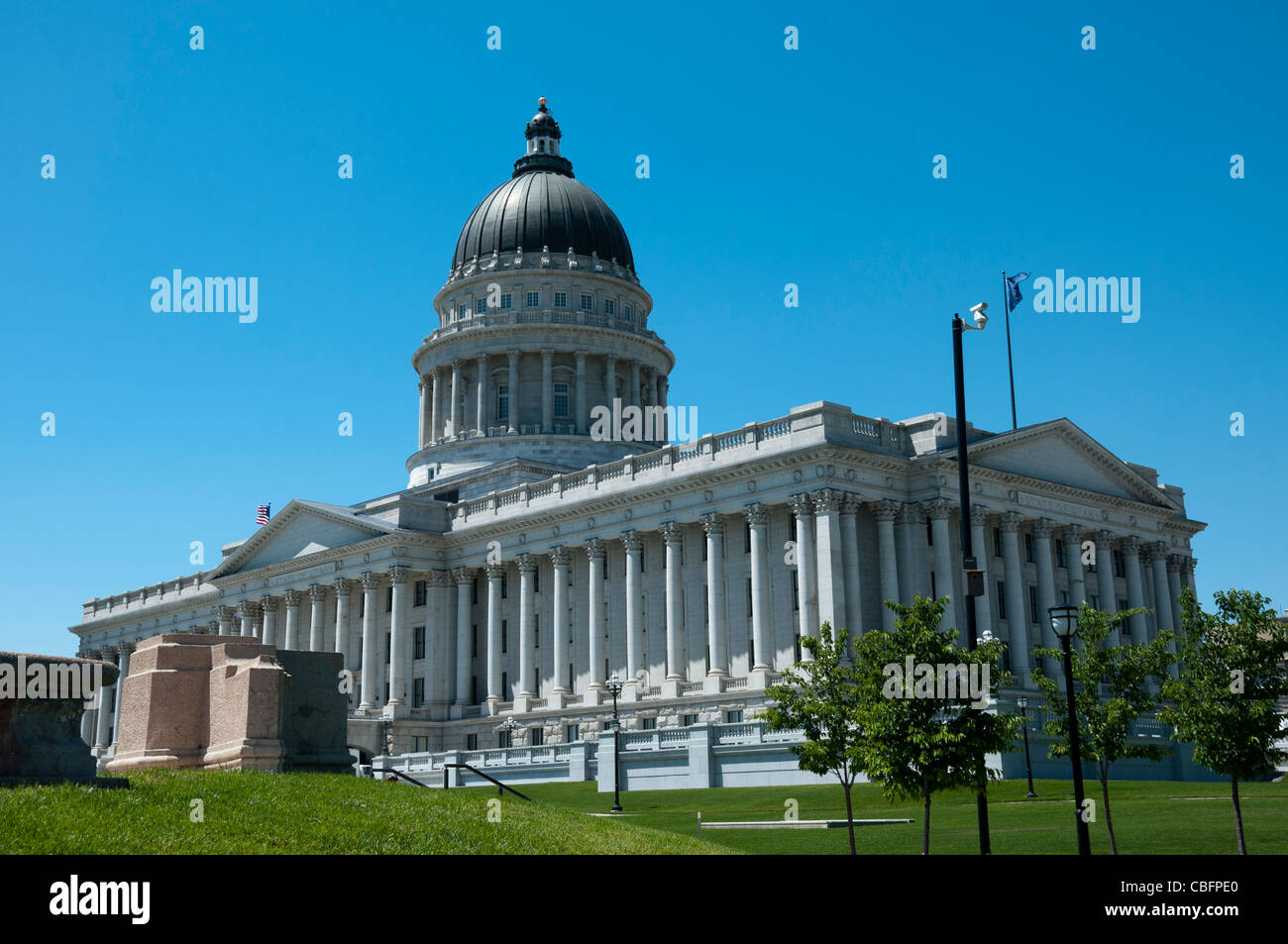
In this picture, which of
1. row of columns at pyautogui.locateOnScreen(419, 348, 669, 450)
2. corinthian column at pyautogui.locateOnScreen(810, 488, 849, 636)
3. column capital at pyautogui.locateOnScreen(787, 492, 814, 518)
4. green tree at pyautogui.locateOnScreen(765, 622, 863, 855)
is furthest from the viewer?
row of columns at pyautogui.locateOnScreen(419, 348, 669, 450)

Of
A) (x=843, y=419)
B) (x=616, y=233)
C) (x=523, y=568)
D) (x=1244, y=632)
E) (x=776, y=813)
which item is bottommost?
(x=776, y=813)

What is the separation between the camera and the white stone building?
6306cm

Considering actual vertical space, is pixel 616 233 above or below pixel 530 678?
above

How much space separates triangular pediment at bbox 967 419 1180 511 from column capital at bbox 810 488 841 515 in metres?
8.77

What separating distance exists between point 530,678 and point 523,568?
6.33 m

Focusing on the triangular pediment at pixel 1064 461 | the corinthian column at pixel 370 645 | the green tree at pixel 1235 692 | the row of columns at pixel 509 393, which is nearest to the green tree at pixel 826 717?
the green tree at pixel 1235 692

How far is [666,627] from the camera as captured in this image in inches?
2670

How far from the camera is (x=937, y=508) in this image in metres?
63.1

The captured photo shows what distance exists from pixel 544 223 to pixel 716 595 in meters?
47.5

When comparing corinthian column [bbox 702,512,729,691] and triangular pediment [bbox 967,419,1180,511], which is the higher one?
triangular pediment [bbox 967,419,1180,511]

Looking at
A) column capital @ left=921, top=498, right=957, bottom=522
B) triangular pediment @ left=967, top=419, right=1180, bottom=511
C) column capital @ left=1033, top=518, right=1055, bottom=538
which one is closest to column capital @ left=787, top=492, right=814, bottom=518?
column capital @ left=921, top=498, right=957, bottom=522

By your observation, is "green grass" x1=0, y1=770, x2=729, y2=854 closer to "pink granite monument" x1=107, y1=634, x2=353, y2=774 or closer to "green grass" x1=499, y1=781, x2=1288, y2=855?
"pink granite monument" x1=107, y1=634, x2=353, y2=774

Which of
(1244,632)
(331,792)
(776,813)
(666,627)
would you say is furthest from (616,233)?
(331,792)
